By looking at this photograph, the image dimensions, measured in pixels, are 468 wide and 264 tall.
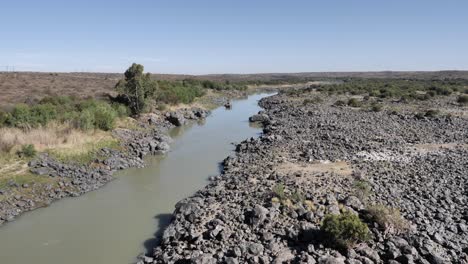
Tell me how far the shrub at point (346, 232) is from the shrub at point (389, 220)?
1.33 m

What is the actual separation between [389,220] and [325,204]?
9.22 feet

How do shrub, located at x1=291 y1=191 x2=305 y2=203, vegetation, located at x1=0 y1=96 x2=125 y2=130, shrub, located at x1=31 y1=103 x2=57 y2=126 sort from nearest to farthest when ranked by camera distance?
shrub, located at x1=291 y1=191 x2=305 y2=203
vegetation, located at x1=0 y1=96 x2=125 y2=130
shrub, located at x1=31 y1=103 x2=57 y2=126

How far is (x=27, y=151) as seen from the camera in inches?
877

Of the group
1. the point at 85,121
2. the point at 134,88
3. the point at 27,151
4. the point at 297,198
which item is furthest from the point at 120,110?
the point at 297,198

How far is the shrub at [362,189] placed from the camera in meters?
16.9

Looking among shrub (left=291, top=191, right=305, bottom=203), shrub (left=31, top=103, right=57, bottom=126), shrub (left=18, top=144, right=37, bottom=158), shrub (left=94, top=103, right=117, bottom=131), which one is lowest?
shrub (left=291, top=191, right=305, bottom=203)

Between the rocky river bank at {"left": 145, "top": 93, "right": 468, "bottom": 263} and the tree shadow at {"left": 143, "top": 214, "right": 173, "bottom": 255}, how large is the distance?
19.7 inches

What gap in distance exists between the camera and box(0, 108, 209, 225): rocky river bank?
18.4m

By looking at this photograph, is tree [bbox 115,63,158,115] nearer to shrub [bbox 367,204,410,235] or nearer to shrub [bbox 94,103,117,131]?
shrub [bbox 94,103,117,131]

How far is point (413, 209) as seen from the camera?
50.9ft

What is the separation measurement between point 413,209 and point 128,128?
2551 cm

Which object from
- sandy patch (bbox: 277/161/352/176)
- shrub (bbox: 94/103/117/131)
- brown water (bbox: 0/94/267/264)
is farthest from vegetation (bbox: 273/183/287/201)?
shrub (bbox: 94/103/117/131)

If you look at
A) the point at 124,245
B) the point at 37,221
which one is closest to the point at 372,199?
the point at 124,245

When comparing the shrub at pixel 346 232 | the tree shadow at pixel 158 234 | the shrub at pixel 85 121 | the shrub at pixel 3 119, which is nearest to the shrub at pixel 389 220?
the shrub at pixel 346 232
